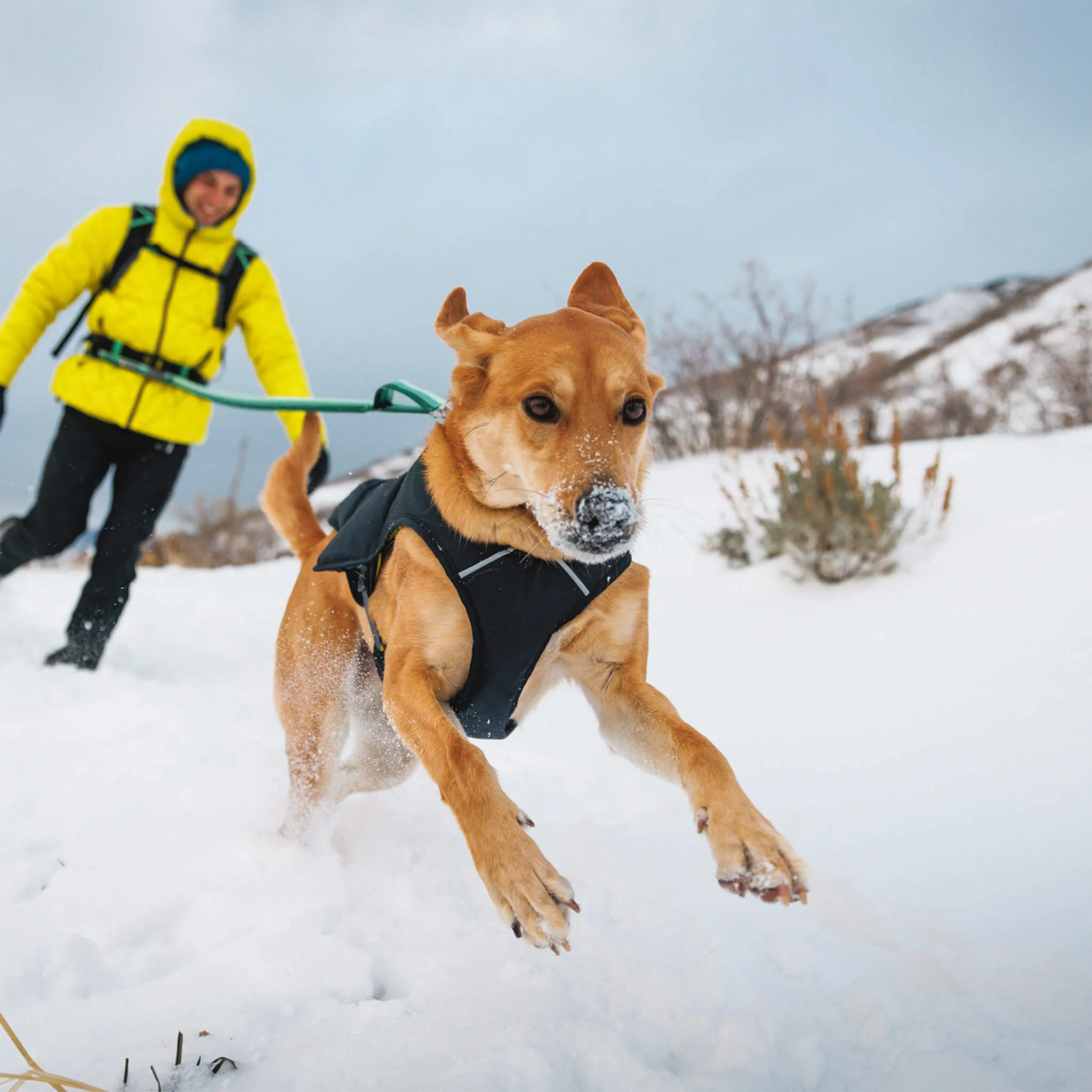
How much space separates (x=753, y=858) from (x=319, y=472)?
261 centimetres

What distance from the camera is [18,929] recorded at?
6.49ft

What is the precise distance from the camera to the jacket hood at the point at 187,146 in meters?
3.79

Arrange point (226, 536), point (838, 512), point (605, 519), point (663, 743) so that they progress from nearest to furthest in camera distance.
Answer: point (605, 519) → point (663, 743) → point (838, 512) → point (226, 536)

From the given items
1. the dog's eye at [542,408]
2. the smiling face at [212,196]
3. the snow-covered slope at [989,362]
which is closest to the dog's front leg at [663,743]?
the dog's eye at [542,408]

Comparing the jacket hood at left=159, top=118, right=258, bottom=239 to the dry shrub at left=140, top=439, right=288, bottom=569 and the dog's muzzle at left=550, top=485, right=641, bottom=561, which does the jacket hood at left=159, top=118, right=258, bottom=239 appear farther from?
the dry shrub at left=140, top=439, right=288, bottom=569

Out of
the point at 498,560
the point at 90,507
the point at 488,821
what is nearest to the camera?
the point at 488,821

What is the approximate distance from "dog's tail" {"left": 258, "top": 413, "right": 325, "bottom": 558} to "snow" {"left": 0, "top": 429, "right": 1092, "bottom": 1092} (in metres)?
1.07

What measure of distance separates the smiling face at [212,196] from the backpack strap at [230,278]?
19 cm

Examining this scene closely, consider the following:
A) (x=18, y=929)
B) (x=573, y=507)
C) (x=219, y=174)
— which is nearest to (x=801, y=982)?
(x=573, y=507)

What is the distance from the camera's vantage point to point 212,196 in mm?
3768

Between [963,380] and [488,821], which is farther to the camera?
[963,380]

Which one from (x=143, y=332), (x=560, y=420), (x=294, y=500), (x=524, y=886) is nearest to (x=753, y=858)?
(x=524, y=886)

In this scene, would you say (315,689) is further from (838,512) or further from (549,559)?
(838,512)

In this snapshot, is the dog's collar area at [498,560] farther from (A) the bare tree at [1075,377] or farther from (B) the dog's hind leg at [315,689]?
(A) the bare tree at [1075,377]
